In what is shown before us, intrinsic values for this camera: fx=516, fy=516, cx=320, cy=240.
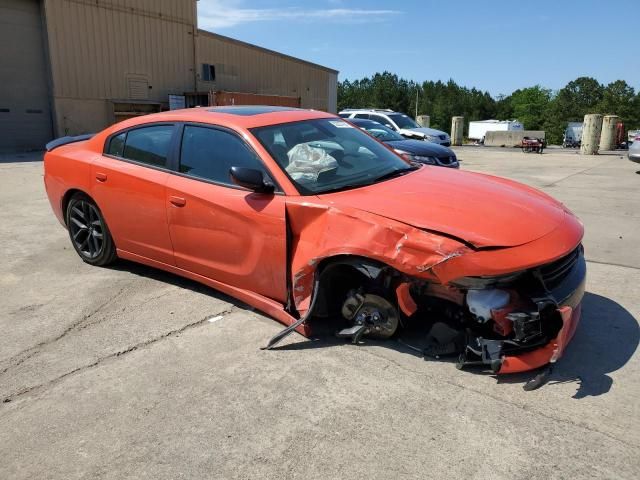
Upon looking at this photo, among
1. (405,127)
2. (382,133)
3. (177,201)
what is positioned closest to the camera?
(177,201)

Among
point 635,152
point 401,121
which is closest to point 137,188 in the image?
point 635,152

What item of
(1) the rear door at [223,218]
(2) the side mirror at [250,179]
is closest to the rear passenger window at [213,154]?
(1) the rear door at [223,218]

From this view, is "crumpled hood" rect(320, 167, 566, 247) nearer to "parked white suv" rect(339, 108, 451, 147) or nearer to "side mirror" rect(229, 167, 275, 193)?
"side mirror" rect(229, 167, 275, 193)

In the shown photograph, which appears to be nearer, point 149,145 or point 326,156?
point 326,156

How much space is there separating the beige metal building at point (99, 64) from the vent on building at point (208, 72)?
0.05 meters

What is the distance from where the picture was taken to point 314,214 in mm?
3301

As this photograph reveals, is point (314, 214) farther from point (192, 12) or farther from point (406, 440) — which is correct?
point (192, 12)

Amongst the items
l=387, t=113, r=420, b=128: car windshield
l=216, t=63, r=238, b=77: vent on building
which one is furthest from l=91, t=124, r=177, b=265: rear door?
l=216, t=63, r=238, b=77: vent on building

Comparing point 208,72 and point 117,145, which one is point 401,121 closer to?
→ point 208,72

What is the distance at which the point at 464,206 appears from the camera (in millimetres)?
A: 3203

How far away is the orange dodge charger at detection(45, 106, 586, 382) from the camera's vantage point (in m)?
2.87

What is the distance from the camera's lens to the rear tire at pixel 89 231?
4863 mm

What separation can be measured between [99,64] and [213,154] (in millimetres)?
18872

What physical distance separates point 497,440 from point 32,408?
245 cm
